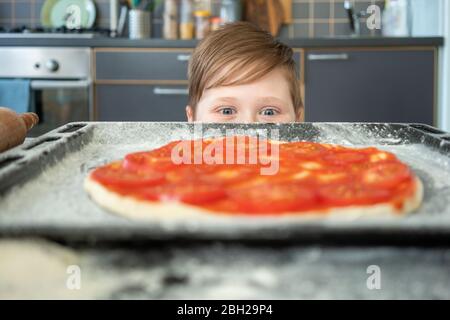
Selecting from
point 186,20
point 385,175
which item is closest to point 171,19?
point 186,20

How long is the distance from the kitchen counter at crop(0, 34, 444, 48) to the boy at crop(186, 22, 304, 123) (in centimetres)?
105

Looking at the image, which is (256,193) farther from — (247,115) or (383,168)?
(247,115)

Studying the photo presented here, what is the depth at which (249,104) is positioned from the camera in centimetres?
134

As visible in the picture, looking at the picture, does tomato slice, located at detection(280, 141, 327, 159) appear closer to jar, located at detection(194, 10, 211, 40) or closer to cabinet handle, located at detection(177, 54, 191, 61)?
cabinet handle, located at detection(177, 54, 191, 61)

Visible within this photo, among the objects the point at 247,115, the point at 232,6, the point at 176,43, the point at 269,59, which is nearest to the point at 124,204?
the point at 247,115

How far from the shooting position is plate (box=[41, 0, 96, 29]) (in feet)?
10.3

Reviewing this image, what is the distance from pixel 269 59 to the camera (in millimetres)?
1411

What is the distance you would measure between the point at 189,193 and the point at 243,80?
836mm

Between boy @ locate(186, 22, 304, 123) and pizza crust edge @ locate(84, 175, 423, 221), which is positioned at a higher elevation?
boy @ locate(186, 22, 304, 123)

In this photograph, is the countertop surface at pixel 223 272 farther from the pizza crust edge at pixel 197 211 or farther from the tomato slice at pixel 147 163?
the tomato slice at pixel 147 163

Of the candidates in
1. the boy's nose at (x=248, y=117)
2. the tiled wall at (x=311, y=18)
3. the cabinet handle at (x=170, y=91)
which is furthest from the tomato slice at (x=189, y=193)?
the tiled wall at (x=311, y=18)

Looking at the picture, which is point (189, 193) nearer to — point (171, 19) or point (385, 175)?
point (385, 175)
